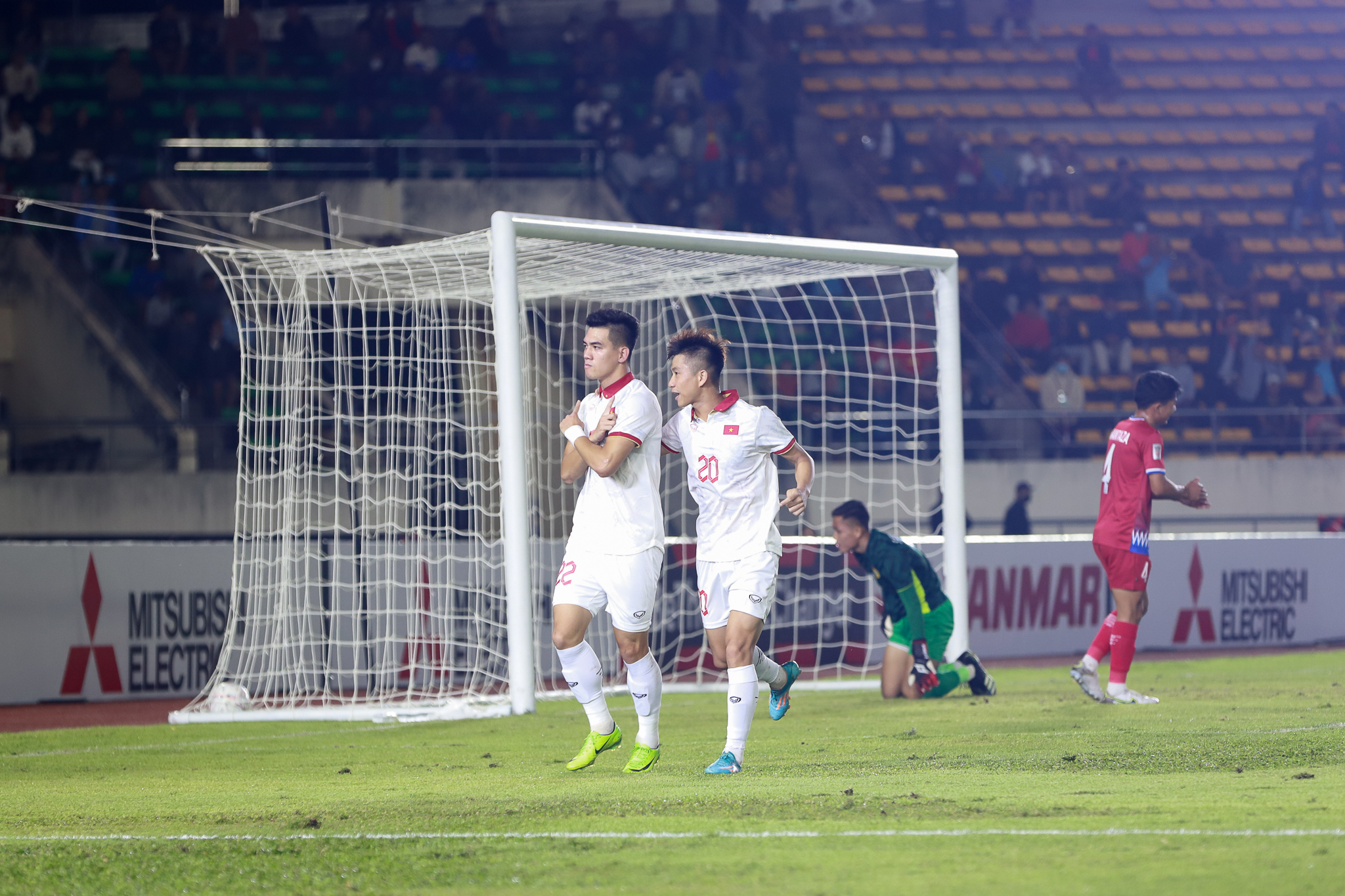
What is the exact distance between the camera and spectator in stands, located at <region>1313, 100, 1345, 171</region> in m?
22.2

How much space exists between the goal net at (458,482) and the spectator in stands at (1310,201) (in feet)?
38.2

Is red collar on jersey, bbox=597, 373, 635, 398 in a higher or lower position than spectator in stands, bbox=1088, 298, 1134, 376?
lower

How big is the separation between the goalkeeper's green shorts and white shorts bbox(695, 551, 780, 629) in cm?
398

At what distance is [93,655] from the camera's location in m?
11.3

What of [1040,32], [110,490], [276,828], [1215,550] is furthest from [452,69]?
[276,828]

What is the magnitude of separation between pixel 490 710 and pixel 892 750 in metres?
3.34

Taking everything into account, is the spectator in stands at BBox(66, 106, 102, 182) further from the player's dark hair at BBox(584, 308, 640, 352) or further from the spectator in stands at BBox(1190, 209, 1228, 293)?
the spectator in stands at BBox(1190, 209, 1228, 293)

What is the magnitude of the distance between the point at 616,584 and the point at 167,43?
54.0ft

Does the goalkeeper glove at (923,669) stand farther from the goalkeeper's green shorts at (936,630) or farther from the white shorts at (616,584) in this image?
the white shorts at (616,584)

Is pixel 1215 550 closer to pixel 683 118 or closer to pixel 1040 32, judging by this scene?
pixel 683 118

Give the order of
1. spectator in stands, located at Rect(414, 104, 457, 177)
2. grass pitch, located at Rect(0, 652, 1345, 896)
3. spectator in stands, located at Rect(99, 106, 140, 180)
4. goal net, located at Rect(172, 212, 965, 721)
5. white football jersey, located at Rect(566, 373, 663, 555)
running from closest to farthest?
grass pitch, located at Rect(0, 652, 1345, 896) → white football jersey, located at Rect(566, 373, 663, 555) → goal net, located at Rect(172, 212, 965, 721) → spectator in stands, located at Rect(99, 106, 140, 180) → spectator in stands, located at Rect(414, 104, 457, 177)

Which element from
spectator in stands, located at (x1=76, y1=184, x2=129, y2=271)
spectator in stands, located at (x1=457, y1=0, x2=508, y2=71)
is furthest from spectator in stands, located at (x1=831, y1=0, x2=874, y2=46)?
spectator in stands, located at (x1=76, y1=184, x2=129, y2=271)

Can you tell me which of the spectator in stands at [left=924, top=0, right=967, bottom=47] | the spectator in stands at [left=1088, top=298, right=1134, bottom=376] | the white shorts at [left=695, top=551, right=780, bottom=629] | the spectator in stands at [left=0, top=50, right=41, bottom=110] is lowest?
the white shorts at [left=695, top=551, right=780, bottom=629]

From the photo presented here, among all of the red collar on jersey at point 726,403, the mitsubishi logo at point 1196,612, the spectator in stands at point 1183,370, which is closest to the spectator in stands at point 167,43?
the spectator in stands at point 1183,370
